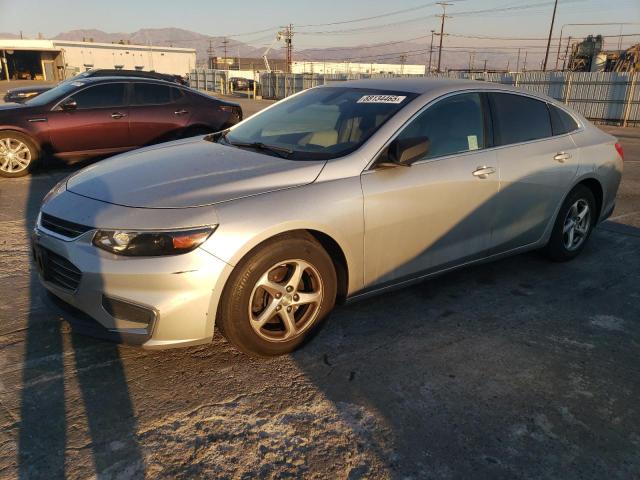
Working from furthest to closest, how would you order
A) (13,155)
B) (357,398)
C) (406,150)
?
(13,155) < (406,150) < (357,398)

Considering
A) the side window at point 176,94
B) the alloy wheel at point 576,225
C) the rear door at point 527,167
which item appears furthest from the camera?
the side window at point 176,94

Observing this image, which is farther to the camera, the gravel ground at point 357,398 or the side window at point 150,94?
the side window at point 150,94

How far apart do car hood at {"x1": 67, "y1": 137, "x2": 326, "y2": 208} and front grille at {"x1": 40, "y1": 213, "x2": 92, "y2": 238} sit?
0.67 ft

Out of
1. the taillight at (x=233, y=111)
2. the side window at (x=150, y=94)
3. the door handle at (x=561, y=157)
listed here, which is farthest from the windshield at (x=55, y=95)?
the door handle at (x=561, y=157)

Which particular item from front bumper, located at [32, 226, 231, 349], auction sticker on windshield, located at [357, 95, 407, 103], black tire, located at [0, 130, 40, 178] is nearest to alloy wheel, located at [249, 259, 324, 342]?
front bumper, located at [32, 226, 231, 349]

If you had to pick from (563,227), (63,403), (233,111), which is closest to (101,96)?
(233,111)

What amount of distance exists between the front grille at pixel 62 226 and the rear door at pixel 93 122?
5.58 meters

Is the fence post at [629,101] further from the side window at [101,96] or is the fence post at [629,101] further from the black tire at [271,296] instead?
the black tire at [271,296]

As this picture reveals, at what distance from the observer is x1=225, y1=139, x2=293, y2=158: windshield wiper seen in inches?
134

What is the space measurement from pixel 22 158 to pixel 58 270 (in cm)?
607

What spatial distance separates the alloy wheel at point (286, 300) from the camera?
293cm

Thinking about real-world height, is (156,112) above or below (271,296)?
above

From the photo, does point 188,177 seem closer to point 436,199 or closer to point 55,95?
point 436,199

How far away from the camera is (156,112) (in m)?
8.67
